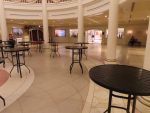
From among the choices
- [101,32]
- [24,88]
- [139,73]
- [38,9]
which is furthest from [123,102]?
[101,32]

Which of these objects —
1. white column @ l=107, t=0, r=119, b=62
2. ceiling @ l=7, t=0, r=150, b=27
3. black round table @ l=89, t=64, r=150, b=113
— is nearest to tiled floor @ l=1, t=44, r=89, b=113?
black round table @ l=89, t=64, r=150, b=113

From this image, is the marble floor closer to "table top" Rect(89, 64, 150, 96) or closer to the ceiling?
"table top" Rect(89, 64, 150, 96)

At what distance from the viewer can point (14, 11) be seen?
9.95 m

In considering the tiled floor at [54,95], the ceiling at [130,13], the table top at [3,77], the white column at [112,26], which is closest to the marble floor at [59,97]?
the tiled floor at [54,95]

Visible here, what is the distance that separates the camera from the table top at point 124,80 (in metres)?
1.29

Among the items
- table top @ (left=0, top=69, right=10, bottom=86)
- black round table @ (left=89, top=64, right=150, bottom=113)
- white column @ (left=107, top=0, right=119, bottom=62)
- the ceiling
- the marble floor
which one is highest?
the ceiling

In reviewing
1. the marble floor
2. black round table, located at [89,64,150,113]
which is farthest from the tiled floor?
black round table, located at [89,64,150,113]

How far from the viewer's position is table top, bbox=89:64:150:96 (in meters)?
1.29

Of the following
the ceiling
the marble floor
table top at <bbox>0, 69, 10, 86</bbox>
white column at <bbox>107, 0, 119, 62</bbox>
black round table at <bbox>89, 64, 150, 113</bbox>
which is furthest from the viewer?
the ceiling

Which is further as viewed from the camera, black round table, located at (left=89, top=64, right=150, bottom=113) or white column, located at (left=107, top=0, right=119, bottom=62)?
white column, located at (left=107, top=0, right=119, bottom=62)

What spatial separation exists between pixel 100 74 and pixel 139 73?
54cm

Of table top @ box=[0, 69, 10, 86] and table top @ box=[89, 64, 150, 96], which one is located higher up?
table top @ box=[89, 64, 150, 96]

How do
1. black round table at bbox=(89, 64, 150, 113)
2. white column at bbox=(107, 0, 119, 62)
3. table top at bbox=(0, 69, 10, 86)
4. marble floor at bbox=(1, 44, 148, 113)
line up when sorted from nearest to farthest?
black round table at bbox=(89, 64, 150, 113) < marble floor at bbox=(1, 44, 148, 113) < table top at bbox=(0, 69, 10, 86) < white column at bbox=(107, 0, 119, 62)

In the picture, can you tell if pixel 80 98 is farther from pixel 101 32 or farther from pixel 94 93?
pixel 101 32
